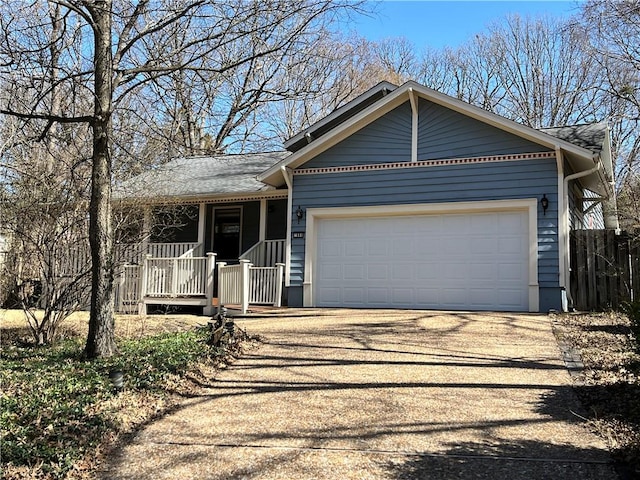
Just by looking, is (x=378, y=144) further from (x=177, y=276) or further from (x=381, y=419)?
(x=381, y=419)

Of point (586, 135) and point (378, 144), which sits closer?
point (586, 135)

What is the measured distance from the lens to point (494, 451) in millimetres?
3781

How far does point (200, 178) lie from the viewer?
15852mm

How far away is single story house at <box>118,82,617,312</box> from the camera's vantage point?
10656 mm

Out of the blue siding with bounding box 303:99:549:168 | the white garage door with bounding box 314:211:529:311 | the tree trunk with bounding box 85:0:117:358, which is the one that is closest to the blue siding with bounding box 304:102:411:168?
the blue siding with bounding box 303:99:549:168

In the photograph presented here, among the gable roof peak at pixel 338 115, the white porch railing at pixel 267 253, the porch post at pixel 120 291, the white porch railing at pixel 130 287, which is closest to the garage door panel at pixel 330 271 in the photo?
the white porch railing at pixel 267 253

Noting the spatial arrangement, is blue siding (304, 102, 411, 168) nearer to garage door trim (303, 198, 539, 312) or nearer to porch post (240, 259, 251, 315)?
garage door trim (303, 198, 539, 312)

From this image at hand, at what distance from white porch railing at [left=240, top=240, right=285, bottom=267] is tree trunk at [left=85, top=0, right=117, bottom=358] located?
704 centimetres

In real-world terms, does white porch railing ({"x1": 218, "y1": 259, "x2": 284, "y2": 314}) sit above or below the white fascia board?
below

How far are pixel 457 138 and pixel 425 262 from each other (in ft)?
8.82

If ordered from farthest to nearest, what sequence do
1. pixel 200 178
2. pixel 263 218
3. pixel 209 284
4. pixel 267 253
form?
pixel 200 178 < pixel 263 218 < pixel 267 253 < pixel 209 284

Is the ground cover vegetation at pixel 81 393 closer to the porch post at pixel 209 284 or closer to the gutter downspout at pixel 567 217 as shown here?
the porch post at pixel 209 284

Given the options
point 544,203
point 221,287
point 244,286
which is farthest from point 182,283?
point 544,203

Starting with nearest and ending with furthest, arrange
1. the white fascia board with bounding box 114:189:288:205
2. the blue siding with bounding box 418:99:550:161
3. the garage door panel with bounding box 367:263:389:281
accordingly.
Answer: the blue siding with bounding box 418:99:550:161, the garage door panel with bounding box 367:263:389:281, the white fascia board with bounding box 114:189:288:205
